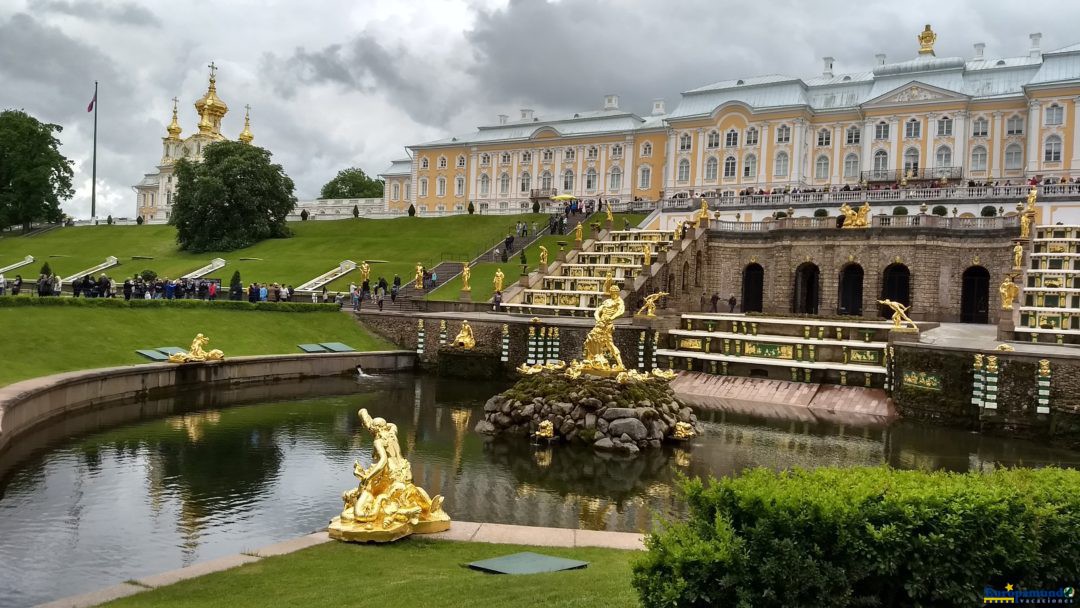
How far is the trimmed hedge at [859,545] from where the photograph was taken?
22.2 feet

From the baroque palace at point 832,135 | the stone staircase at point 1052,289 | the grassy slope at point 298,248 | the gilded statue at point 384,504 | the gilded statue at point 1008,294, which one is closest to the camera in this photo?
the gilded statue at point 384,504

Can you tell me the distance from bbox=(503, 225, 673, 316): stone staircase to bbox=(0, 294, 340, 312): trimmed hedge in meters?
10.5

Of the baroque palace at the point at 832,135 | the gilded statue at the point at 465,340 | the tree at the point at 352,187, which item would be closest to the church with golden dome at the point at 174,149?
the tree at the point at 352,187

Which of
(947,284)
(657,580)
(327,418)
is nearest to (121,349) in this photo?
(327,418)

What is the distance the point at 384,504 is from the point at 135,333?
23.1 m

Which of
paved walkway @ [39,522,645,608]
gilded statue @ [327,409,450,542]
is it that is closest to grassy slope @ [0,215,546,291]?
gilded statue @ [327,409,450,542]

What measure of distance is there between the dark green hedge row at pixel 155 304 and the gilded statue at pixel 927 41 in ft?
188

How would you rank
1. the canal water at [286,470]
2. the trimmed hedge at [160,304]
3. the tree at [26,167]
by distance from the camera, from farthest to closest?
the tree at [26,167], the trimmed hedge at [160,304], the canal water at [286,470]

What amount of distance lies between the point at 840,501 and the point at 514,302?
38.4 metres

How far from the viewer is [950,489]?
23.7 feet

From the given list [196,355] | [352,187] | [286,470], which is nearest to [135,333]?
[196,355]

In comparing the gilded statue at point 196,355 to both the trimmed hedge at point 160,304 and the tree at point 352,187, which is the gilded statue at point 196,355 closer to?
the trimmed hedge at point 160,304

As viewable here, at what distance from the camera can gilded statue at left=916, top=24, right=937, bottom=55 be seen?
71250mm

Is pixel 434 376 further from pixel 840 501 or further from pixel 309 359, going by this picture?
pixel 840 501
